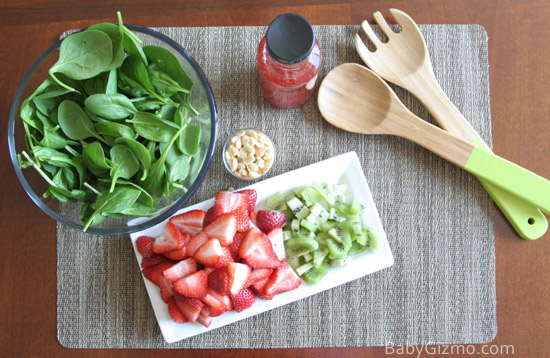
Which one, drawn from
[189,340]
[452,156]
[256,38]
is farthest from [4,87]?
[452,156]

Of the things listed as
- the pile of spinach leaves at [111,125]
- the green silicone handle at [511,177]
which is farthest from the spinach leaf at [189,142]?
the green silicone handle at [511,177]

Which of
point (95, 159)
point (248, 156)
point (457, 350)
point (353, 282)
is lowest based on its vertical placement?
point (457, 350)

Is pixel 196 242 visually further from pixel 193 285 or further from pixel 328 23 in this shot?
pixel 328 23

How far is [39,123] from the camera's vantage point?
2.49ft

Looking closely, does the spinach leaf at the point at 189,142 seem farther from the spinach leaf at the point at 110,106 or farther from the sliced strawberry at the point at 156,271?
the sliced strawberry at the point at 156,271

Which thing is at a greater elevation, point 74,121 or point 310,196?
point 74,121

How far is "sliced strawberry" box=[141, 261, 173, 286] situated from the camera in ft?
3.04

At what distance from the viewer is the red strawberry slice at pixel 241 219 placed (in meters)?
0.91

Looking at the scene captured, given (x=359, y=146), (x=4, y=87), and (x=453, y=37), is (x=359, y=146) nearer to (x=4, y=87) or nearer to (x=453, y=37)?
(x=453, y=37)

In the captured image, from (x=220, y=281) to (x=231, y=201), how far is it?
17 centimetres

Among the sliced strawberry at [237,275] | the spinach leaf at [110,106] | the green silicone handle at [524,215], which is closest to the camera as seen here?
the spinach leaf at [110,106]

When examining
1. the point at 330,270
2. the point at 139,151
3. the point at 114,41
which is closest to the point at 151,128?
the point at 139,151

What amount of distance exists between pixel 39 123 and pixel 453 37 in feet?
3.02

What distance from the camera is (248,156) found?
945 mm
